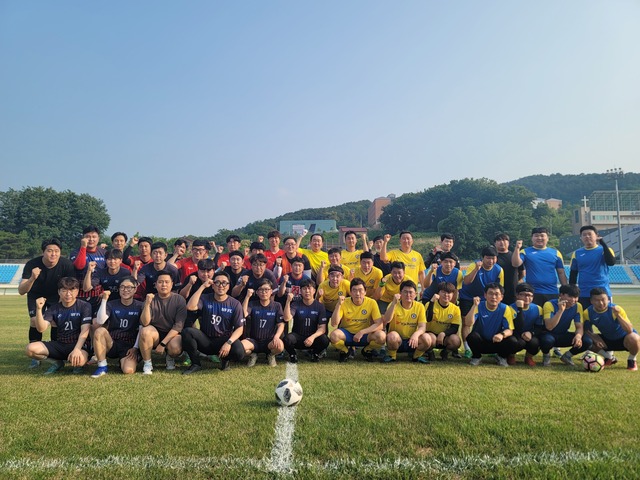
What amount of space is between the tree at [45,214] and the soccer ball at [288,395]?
2447 inches

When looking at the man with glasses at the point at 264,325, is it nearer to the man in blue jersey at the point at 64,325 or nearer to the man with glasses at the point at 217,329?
the man with glasses at the point at 217,329

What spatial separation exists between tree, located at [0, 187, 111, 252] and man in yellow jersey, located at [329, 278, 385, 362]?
199ft

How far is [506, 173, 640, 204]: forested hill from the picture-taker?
4465 inches

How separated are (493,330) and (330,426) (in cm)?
381

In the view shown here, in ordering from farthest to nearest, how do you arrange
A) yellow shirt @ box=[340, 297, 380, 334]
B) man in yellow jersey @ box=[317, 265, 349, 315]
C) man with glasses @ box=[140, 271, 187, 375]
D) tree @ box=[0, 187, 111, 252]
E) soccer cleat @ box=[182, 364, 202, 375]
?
tree @ box=[0, 187, 111, 252], man in yellow jersey @ box=[317, 265, 349, 315], yellow shirt @ box=[340, 297, 380, 334], man with glasses @ box=[140, 271, 187, 375], soccer cleat @ box=[182, 364, 202, 375]

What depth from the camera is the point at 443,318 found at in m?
6.84

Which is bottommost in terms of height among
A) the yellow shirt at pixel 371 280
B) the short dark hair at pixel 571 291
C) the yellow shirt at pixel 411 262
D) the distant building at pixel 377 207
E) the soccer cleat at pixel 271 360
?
the soccer cleat at pixel 271 360

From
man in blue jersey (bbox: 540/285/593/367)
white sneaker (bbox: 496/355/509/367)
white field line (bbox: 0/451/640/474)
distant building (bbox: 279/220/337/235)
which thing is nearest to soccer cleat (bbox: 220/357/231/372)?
white field line (bbox: 0/451/640/474)

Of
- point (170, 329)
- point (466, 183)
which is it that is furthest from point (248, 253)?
point (466, 183)

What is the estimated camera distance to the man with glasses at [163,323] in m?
5.81

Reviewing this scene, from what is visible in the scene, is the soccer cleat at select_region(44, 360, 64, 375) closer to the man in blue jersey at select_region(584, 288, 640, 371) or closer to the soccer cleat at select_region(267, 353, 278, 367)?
the soccer cleat at select_region(267, 353, 278, 367)

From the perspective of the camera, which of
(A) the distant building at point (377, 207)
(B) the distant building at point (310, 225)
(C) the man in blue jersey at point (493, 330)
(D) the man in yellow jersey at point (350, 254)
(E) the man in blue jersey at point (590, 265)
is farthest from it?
(A) the distant building at point (377, 207)

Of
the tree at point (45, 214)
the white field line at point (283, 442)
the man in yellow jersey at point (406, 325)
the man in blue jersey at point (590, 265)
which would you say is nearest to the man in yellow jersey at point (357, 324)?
the man in yellow jersey at point (406, 325)

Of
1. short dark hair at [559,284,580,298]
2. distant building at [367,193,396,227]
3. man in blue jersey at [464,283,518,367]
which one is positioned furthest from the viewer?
distant building at [367,193,396,227]
